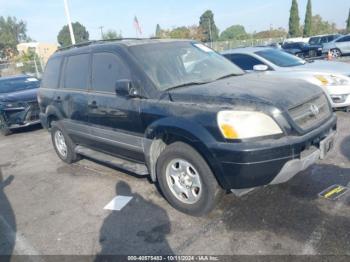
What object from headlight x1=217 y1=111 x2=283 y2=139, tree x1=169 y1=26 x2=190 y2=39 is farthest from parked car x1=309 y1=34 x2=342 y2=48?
tree x1=169 y1=26 x2=190 y2=39

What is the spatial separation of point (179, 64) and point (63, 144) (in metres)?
2.93

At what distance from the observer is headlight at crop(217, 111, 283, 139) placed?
3066mm

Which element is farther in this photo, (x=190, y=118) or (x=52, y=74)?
(x=52, y=74)

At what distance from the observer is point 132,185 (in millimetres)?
4652

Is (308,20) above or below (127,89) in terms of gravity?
below

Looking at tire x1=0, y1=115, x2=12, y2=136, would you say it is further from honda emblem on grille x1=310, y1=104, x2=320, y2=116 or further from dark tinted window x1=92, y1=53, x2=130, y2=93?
honda emblem on grille x1=310, y1=104, x2=320, y2=116

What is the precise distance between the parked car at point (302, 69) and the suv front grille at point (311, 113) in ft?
8.79

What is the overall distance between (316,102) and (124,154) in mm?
2443

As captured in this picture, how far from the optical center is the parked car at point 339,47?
2138 cm

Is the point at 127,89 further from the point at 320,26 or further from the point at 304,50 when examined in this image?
the point at 320,26

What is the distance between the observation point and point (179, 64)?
4211mm

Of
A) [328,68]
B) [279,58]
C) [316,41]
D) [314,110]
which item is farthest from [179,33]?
[314,110]

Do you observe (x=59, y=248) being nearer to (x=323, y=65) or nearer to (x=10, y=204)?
(x=10, y=204)

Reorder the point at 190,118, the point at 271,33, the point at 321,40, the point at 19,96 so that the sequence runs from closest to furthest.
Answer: the point at 190,118
the point at 19,96
the point at 321,40
the point at 271,33
